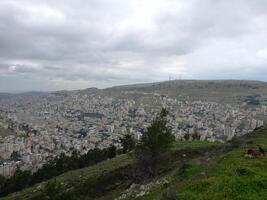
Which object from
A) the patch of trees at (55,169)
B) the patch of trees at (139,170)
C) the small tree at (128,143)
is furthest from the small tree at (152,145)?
the patch of trees at (55,169)

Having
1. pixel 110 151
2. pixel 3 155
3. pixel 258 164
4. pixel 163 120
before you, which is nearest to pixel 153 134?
pixel 163 120

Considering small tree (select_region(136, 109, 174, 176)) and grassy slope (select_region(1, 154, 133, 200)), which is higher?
small tree (select_region(136, 109, 174, 176))

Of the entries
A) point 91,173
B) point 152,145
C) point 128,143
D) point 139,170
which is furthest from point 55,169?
point 152,145

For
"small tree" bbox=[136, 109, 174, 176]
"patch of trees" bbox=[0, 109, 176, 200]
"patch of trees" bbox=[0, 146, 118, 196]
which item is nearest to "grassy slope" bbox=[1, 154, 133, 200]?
"patch of trees" bbox=[0, 109, 176, 200]

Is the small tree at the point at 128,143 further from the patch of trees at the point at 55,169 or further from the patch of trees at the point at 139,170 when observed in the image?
the patch of trees at the point at 139,170

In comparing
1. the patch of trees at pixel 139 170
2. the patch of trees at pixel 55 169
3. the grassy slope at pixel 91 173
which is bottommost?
the patch of trees at pixel 55 169

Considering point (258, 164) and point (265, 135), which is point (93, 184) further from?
point (258, 164)

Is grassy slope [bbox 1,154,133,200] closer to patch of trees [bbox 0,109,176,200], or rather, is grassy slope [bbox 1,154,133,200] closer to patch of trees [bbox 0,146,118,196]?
patch of trees [bbox 0,109,176,200]

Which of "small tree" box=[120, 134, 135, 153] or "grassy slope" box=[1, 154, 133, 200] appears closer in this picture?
"grassy slope" box=[1, 154, 133, 200]

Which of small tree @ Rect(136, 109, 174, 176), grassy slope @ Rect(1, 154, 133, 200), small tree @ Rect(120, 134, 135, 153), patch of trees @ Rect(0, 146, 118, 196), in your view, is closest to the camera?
small tree @ Rect(136, 109, 174, 176)
